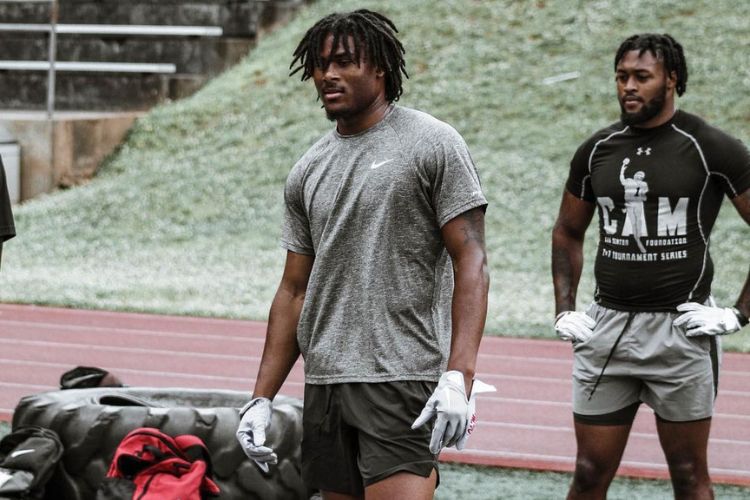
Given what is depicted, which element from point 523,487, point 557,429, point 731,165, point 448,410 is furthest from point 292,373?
point 448,410

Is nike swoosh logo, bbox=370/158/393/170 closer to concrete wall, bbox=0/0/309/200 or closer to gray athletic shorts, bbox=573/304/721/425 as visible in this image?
gray athletic shorts, bbox=573/304/721/425

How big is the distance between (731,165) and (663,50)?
0.44m

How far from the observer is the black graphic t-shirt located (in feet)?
14.6

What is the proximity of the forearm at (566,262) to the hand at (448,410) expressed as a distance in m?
1.73

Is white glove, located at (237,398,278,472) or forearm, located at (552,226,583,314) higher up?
forearm, located at (552,226,583,314)

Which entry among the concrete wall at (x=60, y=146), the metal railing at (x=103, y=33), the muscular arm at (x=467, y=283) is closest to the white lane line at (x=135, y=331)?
the concrete wall at (x=60, y=146)

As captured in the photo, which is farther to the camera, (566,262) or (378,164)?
(566,262)

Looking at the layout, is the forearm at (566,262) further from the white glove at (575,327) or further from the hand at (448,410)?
the hand at (448,410)

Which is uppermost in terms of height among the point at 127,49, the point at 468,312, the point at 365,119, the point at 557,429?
the point at 365,119

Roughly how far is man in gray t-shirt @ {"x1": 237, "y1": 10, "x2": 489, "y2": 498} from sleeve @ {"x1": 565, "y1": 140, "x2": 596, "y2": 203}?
1340 mm

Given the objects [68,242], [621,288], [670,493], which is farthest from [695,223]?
[68,242]

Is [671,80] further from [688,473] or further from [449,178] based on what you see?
[449,178]

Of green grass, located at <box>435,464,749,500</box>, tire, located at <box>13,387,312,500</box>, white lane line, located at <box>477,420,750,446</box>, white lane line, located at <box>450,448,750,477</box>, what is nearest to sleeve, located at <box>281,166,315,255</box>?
tire, located at <box>13,387,312,500</box>

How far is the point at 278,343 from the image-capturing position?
363cm
